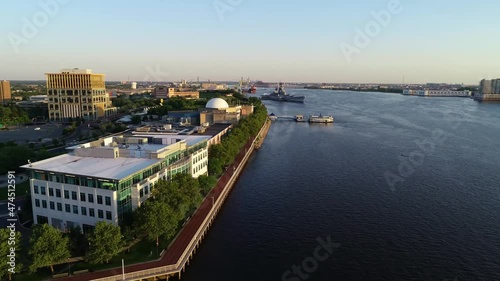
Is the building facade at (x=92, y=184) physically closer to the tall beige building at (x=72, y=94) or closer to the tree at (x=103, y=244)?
the tree at (x=103, y=244)

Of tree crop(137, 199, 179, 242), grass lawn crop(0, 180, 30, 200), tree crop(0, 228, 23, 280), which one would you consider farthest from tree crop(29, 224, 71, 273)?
grass lawn crop(0, 180, 30, 200)

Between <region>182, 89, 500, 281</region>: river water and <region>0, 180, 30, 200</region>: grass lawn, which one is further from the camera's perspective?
<region>0, 180, 30, 200</region>: grass lawn

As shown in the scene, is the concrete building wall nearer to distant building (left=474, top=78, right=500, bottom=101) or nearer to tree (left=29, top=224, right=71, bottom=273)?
tree (left=29, top=224, right=71, bottom=273)

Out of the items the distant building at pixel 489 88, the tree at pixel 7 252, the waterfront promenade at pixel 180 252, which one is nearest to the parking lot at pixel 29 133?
the waterfront promenade at pixel 180 252

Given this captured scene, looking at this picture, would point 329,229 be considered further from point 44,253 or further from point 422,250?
point 44,253

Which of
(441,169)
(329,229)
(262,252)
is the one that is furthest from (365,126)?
(262,252)

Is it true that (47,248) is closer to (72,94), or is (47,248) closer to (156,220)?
(156,220)
